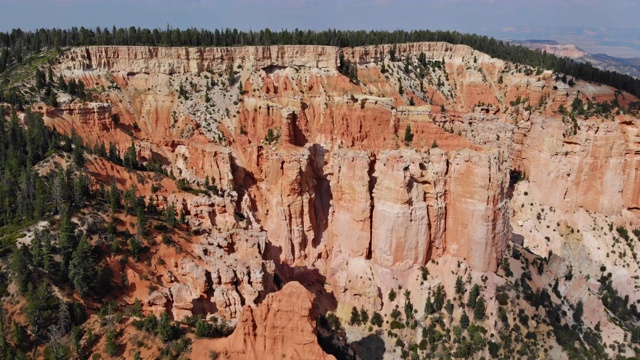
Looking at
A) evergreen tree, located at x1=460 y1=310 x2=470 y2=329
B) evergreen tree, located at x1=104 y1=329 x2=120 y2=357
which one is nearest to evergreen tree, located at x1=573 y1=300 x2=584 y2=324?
evergreen tree, located at x1=460 y1=310 x2=470 y2=329

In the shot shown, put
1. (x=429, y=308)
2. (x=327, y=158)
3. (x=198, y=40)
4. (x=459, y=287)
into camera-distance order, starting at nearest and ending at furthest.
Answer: (x=429, y=308), (x=459, y=287), (x=327, y=158), (x=198, y=40)

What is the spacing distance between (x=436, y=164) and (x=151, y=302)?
1256 inches

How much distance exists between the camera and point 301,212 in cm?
6053

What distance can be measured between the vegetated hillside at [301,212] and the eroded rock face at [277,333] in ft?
0.37

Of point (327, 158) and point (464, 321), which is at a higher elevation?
point (327, 158)

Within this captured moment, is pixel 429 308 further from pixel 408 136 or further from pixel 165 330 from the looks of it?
pixel 165 330

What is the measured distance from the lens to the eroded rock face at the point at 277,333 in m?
32.4

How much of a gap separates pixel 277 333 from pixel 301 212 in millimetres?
27982

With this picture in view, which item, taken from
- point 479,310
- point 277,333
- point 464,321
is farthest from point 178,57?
point 277,333

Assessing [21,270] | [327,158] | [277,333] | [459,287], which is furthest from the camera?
[327,158]

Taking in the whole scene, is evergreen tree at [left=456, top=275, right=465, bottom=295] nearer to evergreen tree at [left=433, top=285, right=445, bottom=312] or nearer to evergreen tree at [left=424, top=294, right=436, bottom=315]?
evergreen tree at [left=433, top=285, right=445, bottom=312]

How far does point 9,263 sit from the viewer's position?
1433 inches

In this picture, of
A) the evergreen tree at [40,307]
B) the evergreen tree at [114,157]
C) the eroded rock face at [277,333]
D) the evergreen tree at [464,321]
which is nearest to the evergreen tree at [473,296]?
the evergreen tree at [464,321]

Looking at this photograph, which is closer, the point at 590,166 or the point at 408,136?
the point at 408,136
